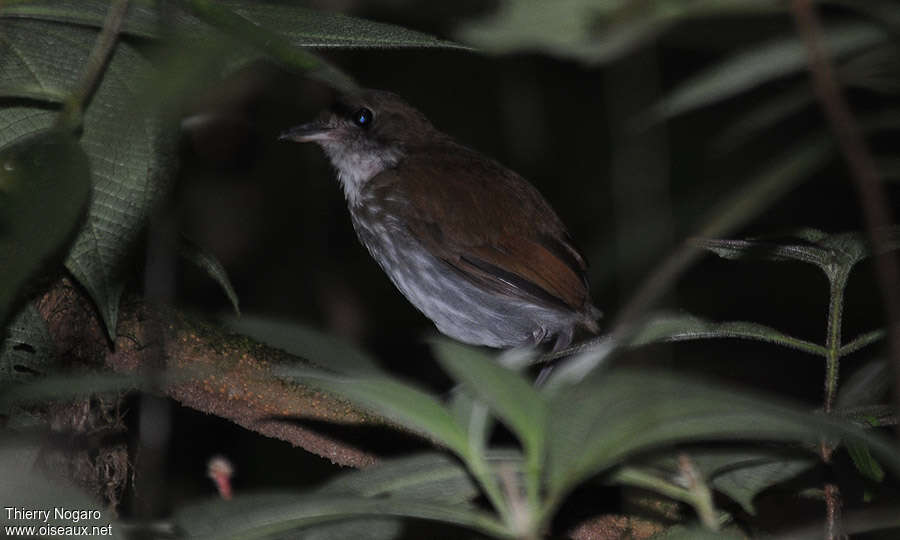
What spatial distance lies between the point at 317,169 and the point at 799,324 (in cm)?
274

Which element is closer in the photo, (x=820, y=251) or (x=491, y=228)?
(x=820, y=251)

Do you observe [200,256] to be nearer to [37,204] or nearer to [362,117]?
[37,204]

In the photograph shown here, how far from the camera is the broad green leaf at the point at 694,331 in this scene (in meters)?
1.26

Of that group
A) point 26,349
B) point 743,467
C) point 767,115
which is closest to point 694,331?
point 743,467

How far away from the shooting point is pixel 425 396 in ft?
3.06

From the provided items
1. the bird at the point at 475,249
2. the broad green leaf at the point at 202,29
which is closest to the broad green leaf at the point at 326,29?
the broad green leaf at the point at 202,29

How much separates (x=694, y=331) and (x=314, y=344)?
0.60 m

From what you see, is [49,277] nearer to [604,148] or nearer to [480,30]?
[480,30]

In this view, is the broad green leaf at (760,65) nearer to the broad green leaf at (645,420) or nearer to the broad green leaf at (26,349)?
the broad green leaf at (645,420)

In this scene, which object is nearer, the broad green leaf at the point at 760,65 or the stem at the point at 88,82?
the broad green leaf at the point at 760,65

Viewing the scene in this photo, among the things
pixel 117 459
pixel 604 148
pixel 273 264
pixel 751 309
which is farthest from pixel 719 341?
pixel 117 459

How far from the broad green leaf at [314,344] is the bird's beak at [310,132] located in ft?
9.49

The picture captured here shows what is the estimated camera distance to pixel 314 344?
1.19 meters

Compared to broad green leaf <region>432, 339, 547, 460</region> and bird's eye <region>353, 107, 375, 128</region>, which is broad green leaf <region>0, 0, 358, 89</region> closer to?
broad green leaf <region>432, 339, 547, 460</region>
